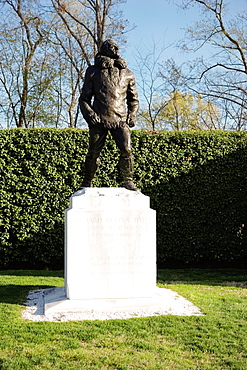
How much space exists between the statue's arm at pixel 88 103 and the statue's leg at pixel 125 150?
0.34m

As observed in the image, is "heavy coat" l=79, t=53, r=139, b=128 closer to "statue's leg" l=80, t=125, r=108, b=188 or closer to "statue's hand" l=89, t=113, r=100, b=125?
"statue's hand" l=89, t=113, r=100, b=125

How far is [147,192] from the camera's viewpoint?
415 inches

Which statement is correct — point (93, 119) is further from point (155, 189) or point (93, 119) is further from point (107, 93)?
point (155, 189)

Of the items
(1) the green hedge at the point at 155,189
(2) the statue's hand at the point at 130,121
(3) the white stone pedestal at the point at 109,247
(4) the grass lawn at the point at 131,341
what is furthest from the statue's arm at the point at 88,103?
(1) the green hedge at the point at 155,189

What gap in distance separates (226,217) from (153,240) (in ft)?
15.7

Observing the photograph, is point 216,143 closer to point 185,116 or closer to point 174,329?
point 174,329

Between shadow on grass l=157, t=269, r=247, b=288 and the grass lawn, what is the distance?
2.21 m

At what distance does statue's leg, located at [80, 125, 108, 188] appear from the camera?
21.5ft

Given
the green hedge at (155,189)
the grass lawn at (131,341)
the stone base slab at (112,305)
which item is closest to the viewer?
the grass lawn at (131,341)

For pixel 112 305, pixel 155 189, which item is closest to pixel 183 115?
pixel 155 189

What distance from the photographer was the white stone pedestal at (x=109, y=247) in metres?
6.12

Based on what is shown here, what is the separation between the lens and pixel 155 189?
1054cm

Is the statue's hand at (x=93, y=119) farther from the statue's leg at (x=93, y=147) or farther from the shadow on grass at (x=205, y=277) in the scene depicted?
the shadow on grass at (x=205, y=277)

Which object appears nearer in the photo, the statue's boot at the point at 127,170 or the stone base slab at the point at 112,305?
the stone base slab at the point at 112,305
